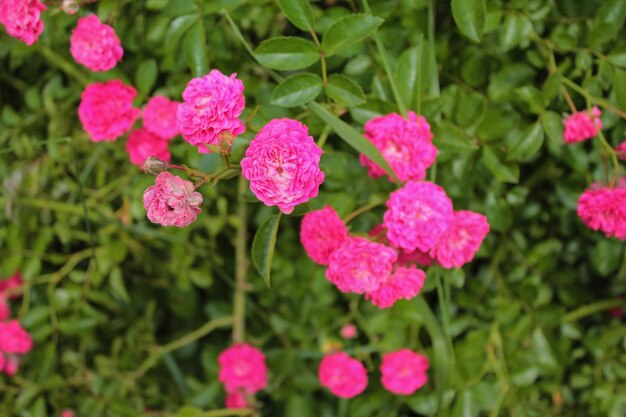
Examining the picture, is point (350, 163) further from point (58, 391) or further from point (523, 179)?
point (58, 391)

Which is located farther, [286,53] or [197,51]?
[197,51]

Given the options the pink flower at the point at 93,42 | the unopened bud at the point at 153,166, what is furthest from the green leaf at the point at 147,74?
the unopened bud at the point at 153,166

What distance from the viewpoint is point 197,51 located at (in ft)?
3.40

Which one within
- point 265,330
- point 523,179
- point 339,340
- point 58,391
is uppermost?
point 523,179

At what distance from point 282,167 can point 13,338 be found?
39.3 inches

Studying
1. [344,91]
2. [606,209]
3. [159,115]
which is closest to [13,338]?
[159,115]

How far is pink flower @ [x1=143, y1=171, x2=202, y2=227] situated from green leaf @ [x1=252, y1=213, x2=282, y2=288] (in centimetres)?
13

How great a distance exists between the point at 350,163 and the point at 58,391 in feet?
3.07

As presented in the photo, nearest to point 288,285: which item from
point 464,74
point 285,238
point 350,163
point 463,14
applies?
point 285,238

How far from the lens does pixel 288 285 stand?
141cm

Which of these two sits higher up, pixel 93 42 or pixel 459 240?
pixel 93 42

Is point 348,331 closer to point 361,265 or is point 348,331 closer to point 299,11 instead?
point 361,265

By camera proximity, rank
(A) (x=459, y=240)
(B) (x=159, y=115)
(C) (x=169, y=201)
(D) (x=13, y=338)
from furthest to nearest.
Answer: (D) (x=13, y=338) < (B) (x=159, y=115) < (A) (x=459, y=240) < (C) (x=169, y=201)

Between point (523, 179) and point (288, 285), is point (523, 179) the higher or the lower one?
the higher one
